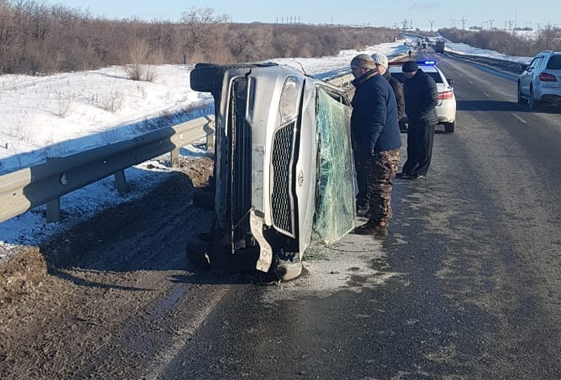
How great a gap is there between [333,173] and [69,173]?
249cm

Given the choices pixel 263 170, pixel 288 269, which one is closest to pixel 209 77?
pixel 263 170

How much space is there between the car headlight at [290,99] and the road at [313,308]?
4.34ft

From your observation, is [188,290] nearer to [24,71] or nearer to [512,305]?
[512,305]

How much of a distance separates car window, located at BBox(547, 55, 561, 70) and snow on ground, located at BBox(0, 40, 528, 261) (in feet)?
33.1

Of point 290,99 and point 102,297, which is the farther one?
point 290,99

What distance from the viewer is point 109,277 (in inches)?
223

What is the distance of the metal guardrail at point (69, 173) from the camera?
5.85 metres

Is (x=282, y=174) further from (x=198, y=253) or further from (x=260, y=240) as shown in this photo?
(x=198, y=253)

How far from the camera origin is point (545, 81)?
68.3ft

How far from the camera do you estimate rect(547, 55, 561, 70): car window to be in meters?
21.0

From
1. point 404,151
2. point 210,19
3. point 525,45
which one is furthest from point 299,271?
point 525,45

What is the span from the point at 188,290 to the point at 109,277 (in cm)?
69

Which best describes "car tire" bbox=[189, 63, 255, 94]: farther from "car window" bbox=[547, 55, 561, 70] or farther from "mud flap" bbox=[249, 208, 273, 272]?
"car window" bbox=[547, 55, 561, 70]

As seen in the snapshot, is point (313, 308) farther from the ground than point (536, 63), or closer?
closer
